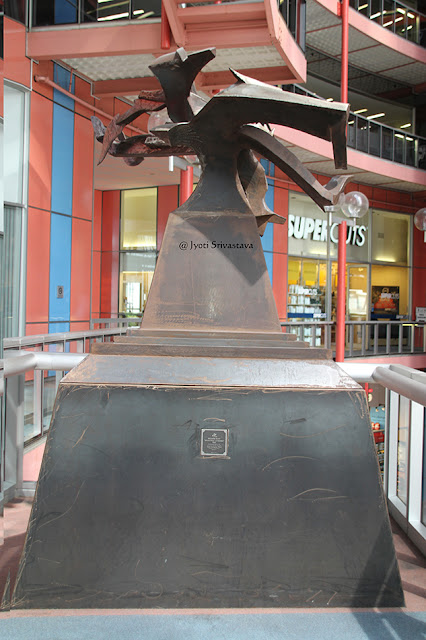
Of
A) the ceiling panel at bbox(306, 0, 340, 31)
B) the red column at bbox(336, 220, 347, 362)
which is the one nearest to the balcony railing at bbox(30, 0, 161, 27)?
the red column at bbox(336, 220, 347, 362)

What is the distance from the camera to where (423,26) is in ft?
64.8

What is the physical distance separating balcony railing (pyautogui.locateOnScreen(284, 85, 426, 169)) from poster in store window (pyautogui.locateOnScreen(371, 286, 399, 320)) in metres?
4.53

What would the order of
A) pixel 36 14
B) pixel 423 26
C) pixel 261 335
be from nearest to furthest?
1. pixel 261 335
2. pixel 36 14
3. pixel 423 26

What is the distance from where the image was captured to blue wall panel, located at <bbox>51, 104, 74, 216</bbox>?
10.3m

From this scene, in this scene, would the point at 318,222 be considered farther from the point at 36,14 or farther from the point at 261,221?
the point at 261,221

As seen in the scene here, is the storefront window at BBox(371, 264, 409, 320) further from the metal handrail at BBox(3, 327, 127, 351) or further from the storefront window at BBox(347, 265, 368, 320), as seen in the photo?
the metal handrail at BBox(3, 327, 127, 351)

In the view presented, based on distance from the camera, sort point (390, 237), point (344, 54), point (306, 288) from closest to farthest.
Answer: point (344, 54), point (306, 288), point (390, 237)

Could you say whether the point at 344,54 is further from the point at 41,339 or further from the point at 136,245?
the point at 41,339

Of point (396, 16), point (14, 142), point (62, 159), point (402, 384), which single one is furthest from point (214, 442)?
point (396, 16)

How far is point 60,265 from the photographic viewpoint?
1058cm

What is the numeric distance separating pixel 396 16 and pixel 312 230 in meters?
7.68

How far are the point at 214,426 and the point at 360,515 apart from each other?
633 millimetres

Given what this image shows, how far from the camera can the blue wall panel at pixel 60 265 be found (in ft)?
33.9

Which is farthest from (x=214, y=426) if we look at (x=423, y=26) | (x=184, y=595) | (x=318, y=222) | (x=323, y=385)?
(x=423, y=26)
